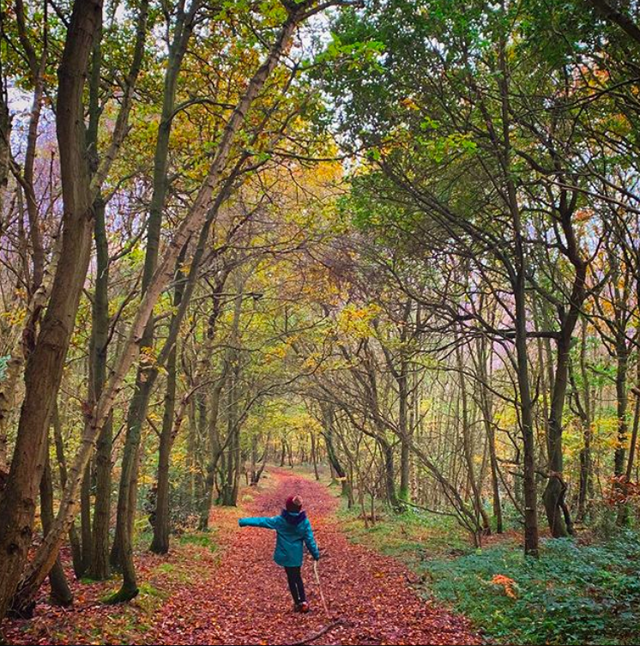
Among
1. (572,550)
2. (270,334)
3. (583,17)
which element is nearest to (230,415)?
(270,334)

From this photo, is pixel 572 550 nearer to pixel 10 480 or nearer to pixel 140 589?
pixel 140 589

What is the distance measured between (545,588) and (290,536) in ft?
11.5

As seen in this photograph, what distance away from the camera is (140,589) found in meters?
6.57

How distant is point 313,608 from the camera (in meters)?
7.08

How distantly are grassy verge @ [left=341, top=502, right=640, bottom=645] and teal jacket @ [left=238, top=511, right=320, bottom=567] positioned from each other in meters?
2.11

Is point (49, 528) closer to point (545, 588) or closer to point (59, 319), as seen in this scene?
point (59, 319)

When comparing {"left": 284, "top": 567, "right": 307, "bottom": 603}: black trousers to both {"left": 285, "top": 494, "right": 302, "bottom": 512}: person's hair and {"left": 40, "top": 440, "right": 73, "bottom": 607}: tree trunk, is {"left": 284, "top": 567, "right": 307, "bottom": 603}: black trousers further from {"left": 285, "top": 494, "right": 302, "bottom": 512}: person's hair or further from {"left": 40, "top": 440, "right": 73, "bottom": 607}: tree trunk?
{"left": 40, "top": 440, "right": 73, "bottom": 607}: tree trunk

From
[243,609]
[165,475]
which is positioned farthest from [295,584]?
[165,475]

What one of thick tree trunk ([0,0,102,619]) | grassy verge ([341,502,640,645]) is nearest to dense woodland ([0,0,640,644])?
thick tree trunk ([0,0,102,619])

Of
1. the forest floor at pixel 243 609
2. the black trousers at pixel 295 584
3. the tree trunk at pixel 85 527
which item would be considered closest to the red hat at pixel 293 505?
the black trousers at pixel 295 584

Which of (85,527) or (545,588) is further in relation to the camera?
(85,527)

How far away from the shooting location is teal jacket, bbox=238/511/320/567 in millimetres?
6977

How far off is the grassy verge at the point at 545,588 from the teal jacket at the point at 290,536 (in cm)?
211

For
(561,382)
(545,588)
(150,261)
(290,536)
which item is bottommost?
(545,588)
